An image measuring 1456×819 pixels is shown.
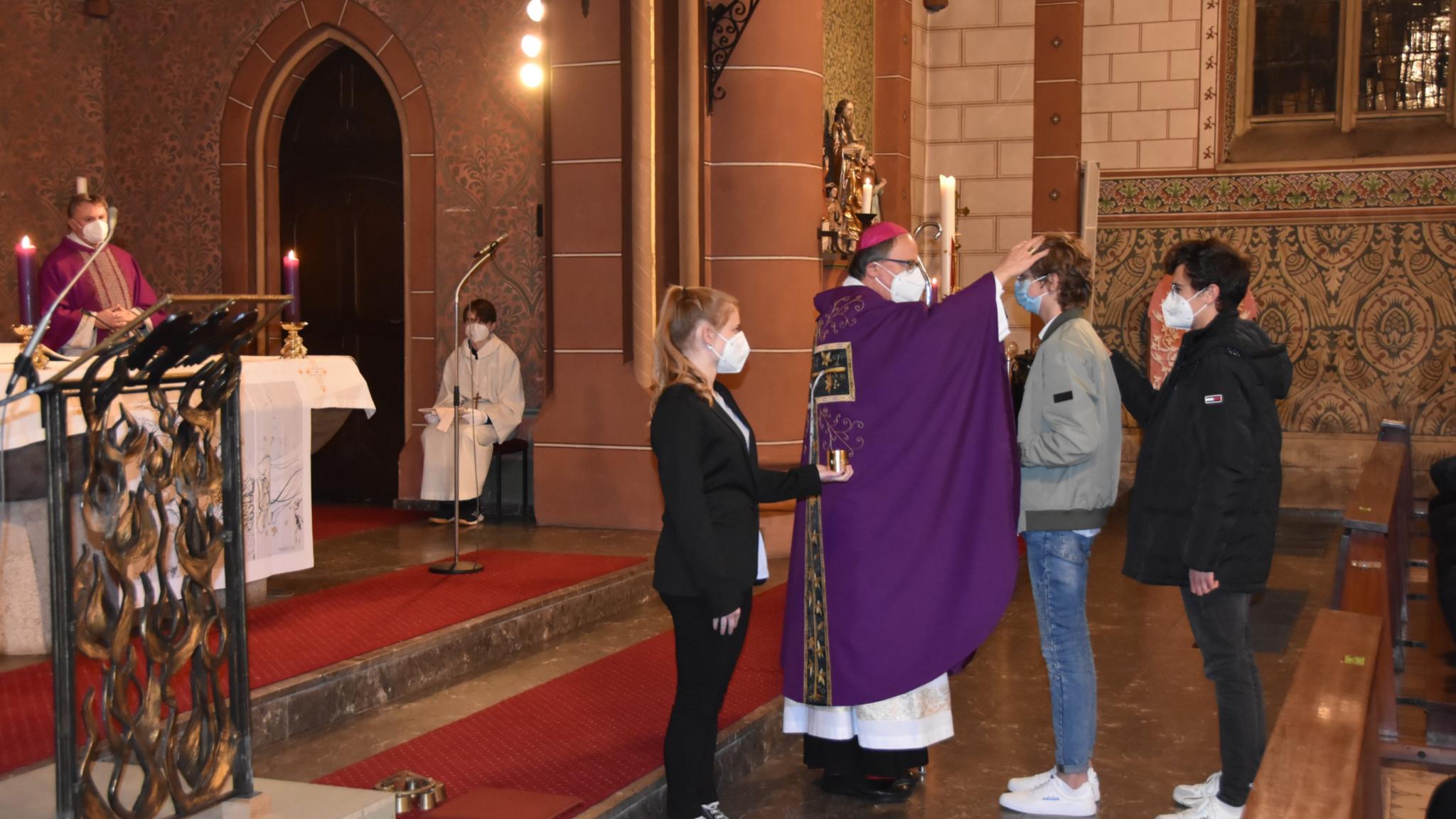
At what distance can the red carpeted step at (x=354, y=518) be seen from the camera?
6.96 metres

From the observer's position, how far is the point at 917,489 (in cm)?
334

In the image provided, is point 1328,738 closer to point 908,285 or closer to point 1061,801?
point 1061,801

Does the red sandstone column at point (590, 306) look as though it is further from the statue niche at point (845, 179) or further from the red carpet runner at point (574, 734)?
the red carpet runner at point (574, 734)

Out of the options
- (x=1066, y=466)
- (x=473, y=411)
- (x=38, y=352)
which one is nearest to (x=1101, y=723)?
(x=1066, y=466)

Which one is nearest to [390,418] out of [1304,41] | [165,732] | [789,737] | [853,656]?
[789,737]

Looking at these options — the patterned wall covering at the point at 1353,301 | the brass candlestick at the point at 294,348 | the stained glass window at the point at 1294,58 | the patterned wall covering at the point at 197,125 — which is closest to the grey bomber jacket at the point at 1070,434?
the brass candlestick at the point at 294,348

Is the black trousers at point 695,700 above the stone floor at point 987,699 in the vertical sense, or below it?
above

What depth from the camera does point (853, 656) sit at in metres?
3.37

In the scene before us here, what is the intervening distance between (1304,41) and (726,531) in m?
8.43

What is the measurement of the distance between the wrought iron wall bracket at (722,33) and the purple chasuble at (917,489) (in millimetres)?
3753

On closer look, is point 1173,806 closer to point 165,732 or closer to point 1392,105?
point 165,732

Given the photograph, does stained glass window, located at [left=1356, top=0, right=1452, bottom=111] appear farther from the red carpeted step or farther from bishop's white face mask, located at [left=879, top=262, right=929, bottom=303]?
bishop's white face mask, located at [left=879, top=262, right=929, bottom=303]

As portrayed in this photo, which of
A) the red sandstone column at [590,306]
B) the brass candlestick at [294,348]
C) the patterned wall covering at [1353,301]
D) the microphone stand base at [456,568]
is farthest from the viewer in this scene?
the patterned wall covering at [1353,301]

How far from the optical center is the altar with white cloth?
414 cm
